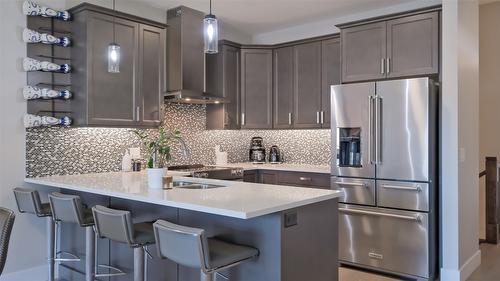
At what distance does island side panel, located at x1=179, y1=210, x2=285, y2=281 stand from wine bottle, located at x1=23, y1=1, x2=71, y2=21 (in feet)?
7.92

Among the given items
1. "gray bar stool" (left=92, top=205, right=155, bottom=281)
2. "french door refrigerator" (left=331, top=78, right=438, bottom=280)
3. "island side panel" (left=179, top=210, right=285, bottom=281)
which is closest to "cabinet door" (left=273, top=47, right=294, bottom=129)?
"french door refrigerator" (left=331, top=78, right=438, bottom=280)

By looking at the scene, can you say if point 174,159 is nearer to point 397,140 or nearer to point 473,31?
point 397,140

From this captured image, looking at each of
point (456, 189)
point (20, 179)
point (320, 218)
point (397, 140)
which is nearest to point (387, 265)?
point (456, 189)

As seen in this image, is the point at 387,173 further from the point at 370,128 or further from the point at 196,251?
the point at 196,251

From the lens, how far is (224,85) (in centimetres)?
498

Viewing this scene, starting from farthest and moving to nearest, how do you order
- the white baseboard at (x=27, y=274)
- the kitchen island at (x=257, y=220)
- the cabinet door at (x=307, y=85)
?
the cabinet door at (x=307, y=85) → the white baseboard at (x=27, y=274) → the kitchen island at (x=257, y=220)

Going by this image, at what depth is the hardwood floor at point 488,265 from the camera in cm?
371

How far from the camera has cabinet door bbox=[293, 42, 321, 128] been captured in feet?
Answer: 15.7

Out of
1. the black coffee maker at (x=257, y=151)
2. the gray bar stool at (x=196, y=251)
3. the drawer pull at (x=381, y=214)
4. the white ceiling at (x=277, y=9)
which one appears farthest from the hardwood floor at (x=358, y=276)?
the white ceiling at (x=277, y=9)

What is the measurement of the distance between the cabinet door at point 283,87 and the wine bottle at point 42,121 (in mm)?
2563

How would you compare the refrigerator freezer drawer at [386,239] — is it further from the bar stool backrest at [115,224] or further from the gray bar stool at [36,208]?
the gray bar stool at [36,208]

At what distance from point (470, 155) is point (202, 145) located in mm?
3079

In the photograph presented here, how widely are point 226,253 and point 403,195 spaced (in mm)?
2118

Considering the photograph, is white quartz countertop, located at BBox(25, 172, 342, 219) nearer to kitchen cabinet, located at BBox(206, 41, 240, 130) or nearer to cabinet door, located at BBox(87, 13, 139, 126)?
cabinet door, located at BBox(87, 13, 139, 126)
